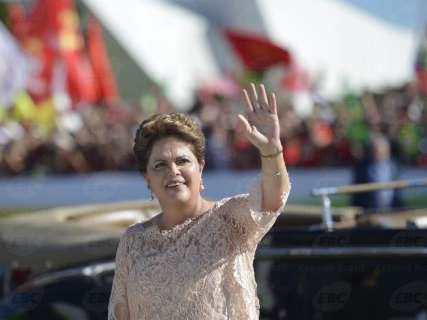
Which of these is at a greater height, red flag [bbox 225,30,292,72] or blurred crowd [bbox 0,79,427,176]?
red flag [bbox 225,30,292,72]

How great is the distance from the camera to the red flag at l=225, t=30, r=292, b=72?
18062mm

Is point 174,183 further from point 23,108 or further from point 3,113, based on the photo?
point 23,108

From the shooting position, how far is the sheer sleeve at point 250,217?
10.4ft

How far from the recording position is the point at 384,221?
18.9 feet

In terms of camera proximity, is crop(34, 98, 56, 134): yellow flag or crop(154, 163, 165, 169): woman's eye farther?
crop(34, 98, 56, 134): yellow flag

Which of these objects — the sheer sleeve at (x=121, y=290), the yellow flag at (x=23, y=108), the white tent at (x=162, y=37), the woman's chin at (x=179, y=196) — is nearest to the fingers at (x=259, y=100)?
the woman's chin at (x=179, y=196)

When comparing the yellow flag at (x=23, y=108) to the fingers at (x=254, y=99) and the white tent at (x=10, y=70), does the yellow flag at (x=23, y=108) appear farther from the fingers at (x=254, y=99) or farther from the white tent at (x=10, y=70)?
the fingers at (x=254, y=99)

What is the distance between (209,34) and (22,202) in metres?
17.9

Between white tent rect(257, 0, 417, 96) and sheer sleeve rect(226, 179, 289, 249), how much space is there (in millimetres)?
26265

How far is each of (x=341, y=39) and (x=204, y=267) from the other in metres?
28.5

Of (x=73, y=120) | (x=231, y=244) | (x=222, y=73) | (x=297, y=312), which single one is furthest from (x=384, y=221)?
(x=222, y=73)

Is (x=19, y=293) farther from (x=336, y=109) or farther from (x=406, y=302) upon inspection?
(x=336, y=109)

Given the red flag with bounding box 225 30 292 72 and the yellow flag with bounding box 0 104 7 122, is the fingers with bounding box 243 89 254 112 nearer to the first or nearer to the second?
the red flag with bounding box 225 30 292 72

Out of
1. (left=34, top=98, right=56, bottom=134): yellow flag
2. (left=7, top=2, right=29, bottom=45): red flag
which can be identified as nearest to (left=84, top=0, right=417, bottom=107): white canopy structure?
(left=7, top=2, right=29, bottom=45): red flag
